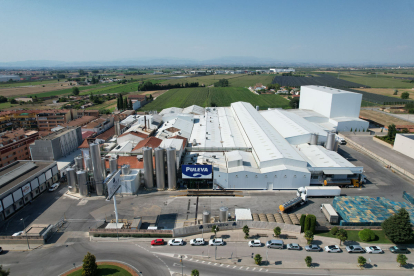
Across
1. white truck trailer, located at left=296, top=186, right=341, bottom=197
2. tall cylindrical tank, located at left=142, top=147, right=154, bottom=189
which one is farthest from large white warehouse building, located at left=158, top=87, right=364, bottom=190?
tall cylindrical tank, located at left=142, top=147, right=154, bottom=189

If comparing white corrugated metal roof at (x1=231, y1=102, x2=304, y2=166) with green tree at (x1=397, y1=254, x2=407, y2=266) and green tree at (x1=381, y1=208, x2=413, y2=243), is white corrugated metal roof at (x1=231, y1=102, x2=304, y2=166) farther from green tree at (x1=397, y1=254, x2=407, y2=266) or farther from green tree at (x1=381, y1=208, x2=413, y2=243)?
green tree at (x1=397, y1=254, x2=407, y2=266)

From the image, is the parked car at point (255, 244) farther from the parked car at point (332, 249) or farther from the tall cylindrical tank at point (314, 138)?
the tall cylindrical tank at point (314, 138)

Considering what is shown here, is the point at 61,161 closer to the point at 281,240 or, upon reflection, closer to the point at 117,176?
the point at 117,176

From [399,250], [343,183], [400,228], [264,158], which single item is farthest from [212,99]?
[399,250]

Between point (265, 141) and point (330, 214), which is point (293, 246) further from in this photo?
point (265, 141)

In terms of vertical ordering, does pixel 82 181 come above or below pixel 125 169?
below
